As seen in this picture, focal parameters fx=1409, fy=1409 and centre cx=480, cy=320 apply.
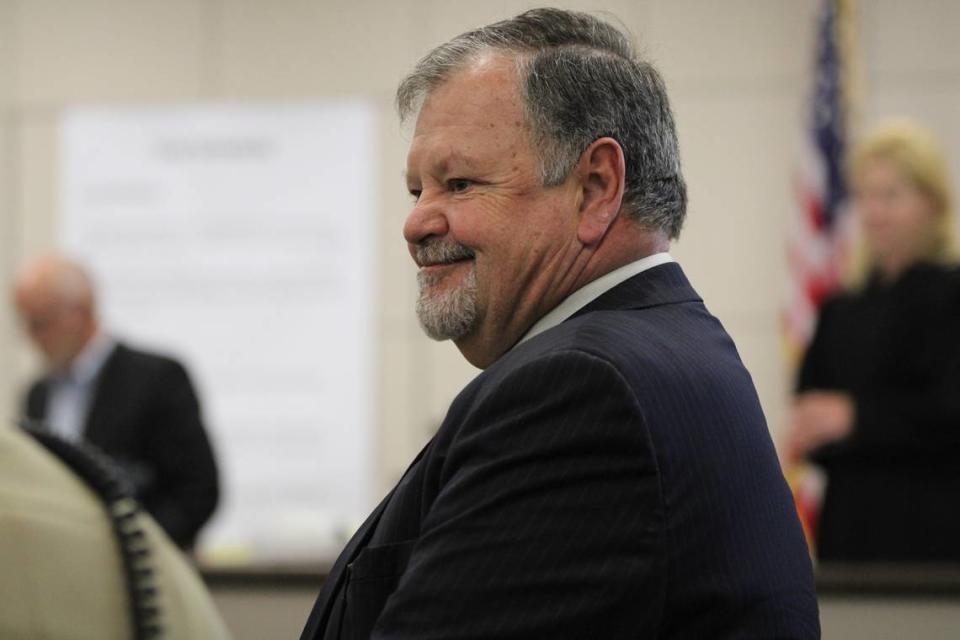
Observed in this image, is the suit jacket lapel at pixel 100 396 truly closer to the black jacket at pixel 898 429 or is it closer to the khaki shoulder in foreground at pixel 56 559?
the black jacket at pixel 898 429

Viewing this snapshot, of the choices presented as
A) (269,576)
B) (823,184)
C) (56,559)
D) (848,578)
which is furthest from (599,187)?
(823,184)

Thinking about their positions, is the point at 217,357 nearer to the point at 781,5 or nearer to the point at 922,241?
the point at 781,5

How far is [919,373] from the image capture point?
10.7 feet

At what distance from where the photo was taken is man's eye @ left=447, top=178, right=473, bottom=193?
139 cm

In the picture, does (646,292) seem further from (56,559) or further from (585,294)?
(56,559)

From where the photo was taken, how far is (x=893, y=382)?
10.8ft

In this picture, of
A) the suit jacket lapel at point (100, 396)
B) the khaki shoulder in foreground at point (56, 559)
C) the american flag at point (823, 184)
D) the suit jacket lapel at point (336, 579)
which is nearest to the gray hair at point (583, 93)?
the suit jacket lapel at point (336, 579)

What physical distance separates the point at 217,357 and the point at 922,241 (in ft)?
12.6

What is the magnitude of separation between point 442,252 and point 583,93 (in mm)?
209

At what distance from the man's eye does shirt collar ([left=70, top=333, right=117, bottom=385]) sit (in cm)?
319

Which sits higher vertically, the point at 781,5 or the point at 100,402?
the point at 781,5

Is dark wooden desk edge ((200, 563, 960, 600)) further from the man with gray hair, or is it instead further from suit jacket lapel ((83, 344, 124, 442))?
the man with gray hair

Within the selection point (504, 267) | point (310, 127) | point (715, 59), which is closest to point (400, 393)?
point (310, 127)

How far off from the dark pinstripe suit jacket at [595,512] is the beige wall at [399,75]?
4.70 metres
